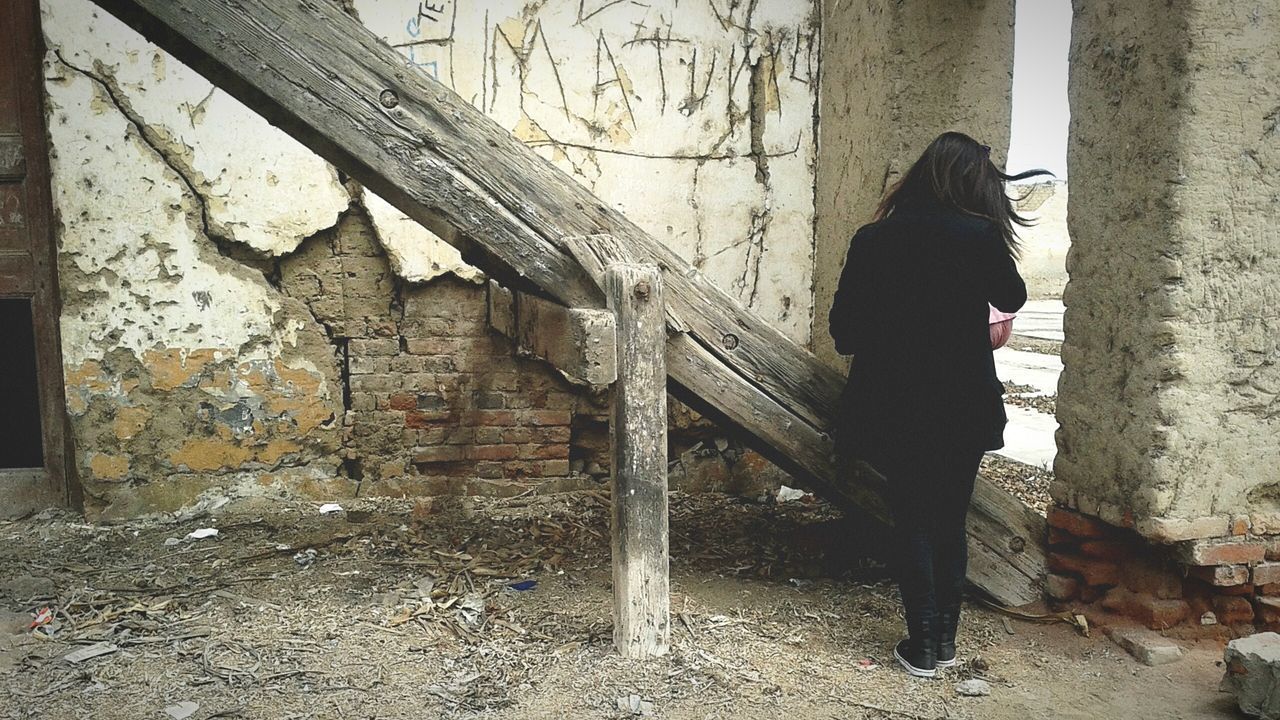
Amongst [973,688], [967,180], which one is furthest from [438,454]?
[967,180]

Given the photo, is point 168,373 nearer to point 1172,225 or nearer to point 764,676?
point 764,676

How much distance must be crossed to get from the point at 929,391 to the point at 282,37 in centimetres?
222

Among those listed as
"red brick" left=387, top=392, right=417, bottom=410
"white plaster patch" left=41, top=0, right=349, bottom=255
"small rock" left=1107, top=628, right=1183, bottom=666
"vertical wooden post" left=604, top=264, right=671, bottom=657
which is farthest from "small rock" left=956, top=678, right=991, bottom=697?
"white plaster patch" left=41, top=0, right=349, bottom=255

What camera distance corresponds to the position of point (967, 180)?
278 centimetres

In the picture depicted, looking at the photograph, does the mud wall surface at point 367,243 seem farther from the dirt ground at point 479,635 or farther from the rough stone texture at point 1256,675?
the rough stone texture at point 1256,675

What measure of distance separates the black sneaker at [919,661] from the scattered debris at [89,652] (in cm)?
251

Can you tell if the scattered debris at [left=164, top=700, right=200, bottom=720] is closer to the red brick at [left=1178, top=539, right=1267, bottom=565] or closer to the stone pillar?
the red brick at [left=1178, top=539, right=1267, bottom=565]

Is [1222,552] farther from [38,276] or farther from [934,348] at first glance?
[38,276]

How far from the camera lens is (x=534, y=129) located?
4551 millimetres

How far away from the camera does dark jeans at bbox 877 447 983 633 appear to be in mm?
2840

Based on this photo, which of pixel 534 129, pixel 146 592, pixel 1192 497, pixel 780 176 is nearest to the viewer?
pixel 1192 497

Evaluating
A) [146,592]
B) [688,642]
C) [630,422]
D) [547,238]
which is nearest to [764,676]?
[688,642]

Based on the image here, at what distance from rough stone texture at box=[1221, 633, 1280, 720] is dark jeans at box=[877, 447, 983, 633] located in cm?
75

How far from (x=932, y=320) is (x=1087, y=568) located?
3.58 ft
